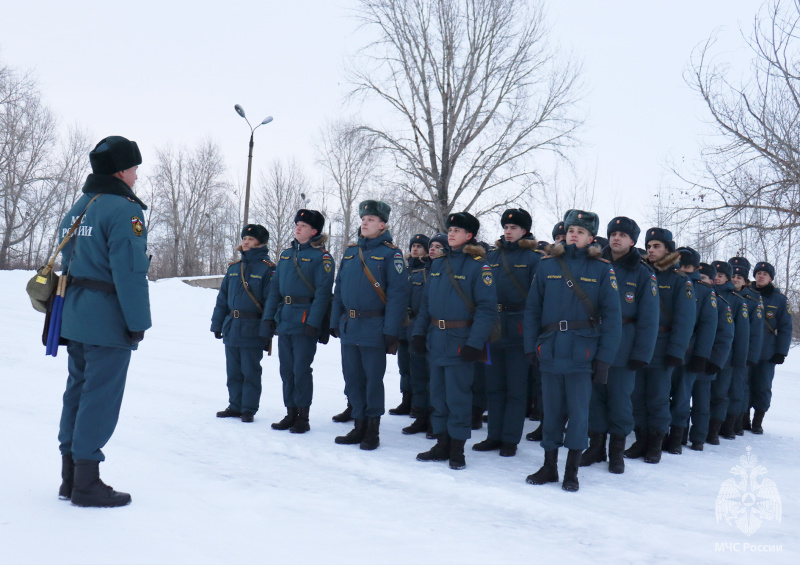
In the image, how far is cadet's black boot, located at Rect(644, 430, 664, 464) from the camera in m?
5.95

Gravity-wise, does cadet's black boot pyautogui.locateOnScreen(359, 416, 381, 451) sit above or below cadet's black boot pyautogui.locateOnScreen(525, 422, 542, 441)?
above

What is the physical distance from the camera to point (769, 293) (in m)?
8.49

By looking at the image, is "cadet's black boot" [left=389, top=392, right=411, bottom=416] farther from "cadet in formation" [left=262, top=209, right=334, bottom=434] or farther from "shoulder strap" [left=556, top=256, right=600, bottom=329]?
"shoulder strap" [left=556, top=256, right=600, bottom=329]

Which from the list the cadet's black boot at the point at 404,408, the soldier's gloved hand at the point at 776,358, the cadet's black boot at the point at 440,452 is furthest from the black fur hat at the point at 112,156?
the soldier's gloved hand at the point at 776,358

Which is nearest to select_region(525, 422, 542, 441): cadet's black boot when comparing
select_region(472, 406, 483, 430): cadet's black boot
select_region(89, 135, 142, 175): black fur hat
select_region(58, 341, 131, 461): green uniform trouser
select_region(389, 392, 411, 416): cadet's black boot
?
select_region(472, 406, 483, 430): cadet's black boot

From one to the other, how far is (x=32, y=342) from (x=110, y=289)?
8.54 meters

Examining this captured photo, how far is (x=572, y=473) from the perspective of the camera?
190 inches

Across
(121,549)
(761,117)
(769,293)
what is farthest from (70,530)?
(761,117)

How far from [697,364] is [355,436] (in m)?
3.59

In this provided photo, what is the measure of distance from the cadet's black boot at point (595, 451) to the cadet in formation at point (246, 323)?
133 inches

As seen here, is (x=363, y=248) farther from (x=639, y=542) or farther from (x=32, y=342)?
(x=32, y=342)

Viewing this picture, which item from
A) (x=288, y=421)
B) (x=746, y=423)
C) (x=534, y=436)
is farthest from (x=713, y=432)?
(x=288, y=421)

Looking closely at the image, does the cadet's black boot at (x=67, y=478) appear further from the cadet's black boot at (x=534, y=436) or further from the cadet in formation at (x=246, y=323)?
the cadet's black boot at (x=534, y=436)
